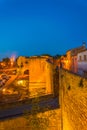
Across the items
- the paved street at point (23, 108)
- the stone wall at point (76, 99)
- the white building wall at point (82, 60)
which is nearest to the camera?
the stone wall at point (76, 99)

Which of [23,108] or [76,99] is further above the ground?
[76,99]

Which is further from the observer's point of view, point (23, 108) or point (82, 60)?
point (82, 60)

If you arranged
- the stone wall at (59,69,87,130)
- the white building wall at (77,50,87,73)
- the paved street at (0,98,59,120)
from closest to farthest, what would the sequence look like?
1. the stone wall at (59,69,87,130)
2. the paved street at (0,98,59,120)
3. the white building wall at (77,50,87,73)

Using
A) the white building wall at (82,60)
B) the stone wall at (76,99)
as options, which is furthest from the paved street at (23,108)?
the white building wall at (82,60)

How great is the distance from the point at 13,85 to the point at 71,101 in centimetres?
2623

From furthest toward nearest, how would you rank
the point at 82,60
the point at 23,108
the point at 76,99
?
the point at 82,60 < the point at 23,108 < the point at 76,99

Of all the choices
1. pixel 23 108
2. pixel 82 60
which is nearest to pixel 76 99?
pixel 23 108

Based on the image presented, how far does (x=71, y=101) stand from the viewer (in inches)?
457

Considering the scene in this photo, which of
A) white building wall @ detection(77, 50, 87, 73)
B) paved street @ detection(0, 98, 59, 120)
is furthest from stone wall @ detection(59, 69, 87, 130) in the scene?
white building wall @ detection(77, 50, 87, 73)

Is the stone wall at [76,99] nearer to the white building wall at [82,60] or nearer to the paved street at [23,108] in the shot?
the paved street at [23,108]

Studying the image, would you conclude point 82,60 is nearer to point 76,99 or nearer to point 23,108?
point 23,108

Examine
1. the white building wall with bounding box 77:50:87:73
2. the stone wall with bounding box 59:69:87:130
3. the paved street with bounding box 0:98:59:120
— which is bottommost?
the paved street with bounding box 0:98:59:120

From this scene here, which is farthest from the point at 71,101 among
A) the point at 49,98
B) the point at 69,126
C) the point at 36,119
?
the point at 49,98

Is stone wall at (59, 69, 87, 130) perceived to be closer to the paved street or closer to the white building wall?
the paved street
